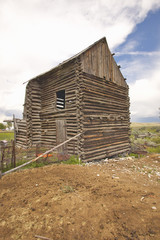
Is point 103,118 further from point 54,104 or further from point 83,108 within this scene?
point 54,104

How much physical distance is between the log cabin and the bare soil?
3.51 metres

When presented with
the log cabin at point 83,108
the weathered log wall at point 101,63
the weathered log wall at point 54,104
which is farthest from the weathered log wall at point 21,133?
the weathered log wall at point 101,63

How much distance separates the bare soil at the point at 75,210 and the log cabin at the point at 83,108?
11.5 feet

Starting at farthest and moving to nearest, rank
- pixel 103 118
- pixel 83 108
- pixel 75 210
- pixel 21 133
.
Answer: pixel 21 133, pixel 103 118, pixel 83 108, pixel 75 210

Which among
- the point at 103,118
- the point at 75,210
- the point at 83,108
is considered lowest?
the point at 75,210

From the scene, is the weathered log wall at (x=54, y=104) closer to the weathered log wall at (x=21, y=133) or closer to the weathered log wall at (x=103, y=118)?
the weathered log wall at (x=103, y=118)

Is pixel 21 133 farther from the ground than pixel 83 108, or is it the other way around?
pixel 83 108

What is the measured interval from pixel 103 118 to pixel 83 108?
2.25 m

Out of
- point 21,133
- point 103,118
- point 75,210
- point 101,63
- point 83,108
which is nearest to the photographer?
point 75,210

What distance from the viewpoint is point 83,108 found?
28.6 feet

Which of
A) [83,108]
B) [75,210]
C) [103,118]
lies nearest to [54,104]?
[83,108]

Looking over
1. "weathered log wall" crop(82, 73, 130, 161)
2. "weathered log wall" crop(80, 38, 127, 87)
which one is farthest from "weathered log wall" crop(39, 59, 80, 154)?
"weathered log wall" crop(80, 38, 127, 87)

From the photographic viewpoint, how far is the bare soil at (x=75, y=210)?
2.56 metres

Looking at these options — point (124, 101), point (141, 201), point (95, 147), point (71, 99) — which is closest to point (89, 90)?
point (71, 99)
